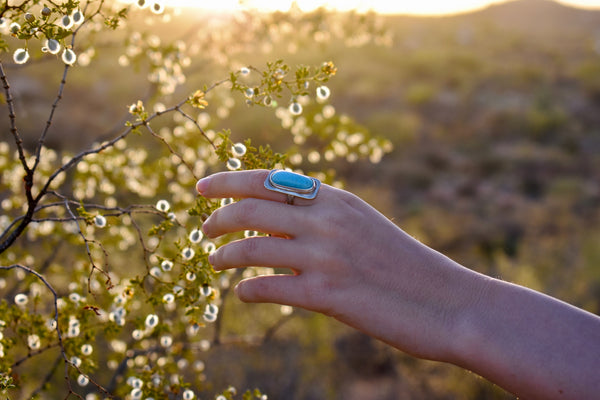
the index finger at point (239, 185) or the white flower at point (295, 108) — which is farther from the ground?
the white flower at point (295, 108)

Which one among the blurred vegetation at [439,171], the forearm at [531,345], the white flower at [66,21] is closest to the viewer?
the forearm at [531,345]

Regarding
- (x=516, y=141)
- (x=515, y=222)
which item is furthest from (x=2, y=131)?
(x=516, y=141)

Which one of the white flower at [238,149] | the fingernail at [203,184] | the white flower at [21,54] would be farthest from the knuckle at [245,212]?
the white flower at [21,54]

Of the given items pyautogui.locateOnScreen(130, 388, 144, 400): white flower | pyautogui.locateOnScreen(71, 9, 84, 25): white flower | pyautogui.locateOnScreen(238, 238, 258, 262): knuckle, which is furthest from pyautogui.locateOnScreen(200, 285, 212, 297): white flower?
pyautogui.locateOnScreen(71, 9, 84, 25): white flower

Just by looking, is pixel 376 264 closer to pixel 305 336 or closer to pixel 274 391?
pixel 274 391

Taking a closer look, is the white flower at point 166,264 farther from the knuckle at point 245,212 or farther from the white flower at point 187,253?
the knuckle at point 245,212

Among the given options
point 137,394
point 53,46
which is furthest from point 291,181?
point 137,394

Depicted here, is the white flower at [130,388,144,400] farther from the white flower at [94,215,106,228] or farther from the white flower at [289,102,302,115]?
the white flower at [289,102,302,115]

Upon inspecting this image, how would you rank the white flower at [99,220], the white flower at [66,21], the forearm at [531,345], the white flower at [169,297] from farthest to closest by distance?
the white flower at [169,297], the white flower at [99,220], the white flower at [66,21], the forearm at [531,345]
